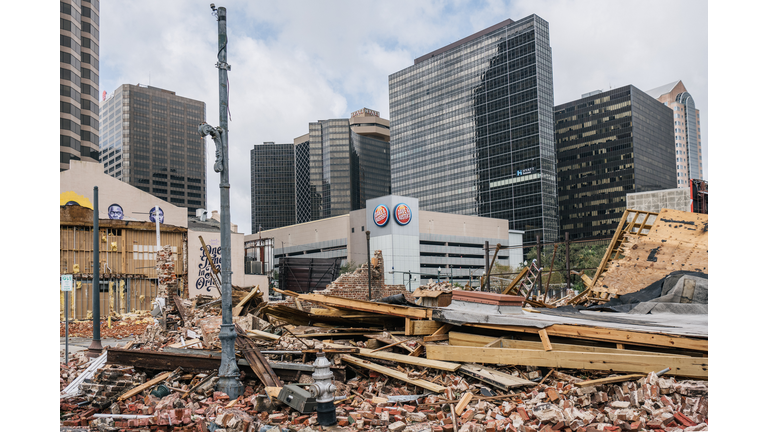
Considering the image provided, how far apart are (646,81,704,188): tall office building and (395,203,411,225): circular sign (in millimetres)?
85382

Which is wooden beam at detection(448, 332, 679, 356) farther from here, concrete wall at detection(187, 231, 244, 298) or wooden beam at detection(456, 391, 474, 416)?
concrete wall at detection(187, 231, 244, 298)

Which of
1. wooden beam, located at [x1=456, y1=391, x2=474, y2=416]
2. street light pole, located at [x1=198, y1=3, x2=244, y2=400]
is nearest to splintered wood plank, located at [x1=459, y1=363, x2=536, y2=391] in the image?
wooden beam, located at [x1=456, y1=391, x2=474, y2=416]

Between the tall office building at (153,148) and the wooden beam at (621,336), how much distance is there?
490ft

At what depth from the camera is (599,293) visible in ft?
44.8

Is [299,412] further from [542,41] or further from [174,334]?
[542,41]

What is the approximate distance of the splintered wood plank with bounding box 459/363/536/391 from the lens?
7343 millimetres

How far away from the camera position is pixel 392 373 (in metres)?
8.30

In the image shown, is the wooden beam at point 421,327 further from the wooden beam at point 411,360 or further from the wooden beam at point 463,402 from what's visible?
the wooden beam at point 463,402

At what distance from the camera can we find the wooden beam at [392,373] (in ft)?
25.0

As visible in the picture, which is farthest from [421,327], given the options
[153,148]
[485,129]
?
[153,148]

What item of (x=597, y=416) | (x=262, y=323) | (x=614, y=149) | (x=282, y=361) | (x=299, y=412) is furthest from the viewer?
(x=614, y=149)

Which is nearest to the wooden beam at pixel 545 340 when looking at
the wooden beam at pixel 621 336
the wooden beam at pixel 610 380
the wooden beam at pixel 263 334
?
the wooden beam at pixel 621 336

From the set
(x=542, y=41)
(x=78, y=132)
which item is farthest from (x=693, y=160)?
(x=78, y=132)
